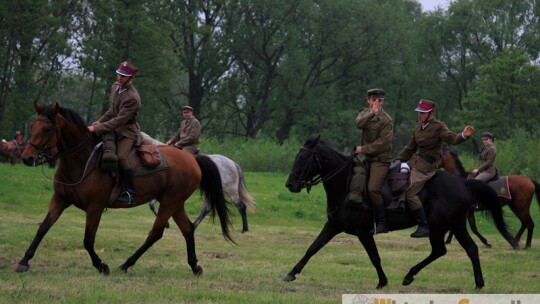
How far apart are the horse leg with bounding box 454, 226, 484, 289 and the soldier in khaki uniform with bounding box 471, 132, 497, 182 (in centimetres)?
845

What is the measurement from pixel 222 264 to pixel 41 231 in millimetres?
3768

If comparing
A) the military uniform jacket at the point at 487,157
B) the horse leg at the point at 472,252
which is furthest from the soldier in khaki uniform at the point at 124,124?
the military uniform jacket at the point at 487,157

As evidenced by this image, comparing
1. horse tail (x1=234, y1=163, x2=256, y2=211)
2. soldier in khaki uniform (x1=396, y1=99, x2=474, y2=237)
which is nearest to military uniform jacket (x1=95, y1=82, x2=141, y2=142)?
soldier in khaki uniform (x1=396, y1=99, x2=474, y2=237)

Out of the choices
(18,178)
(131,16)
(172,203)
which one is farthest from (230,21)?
(172,203)

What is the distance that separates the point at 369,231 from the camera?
494 inches

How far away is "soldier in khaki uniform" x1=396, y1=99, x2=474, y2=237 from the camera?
1255 centimetres

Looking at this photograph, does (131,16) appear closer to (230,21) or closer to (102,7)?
(102,7)

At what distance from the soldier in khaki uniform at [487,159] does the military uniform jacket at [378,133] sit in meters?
9.08

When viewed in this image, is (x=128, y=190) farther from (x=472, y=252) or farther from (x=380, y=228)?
(x=472, y=252)

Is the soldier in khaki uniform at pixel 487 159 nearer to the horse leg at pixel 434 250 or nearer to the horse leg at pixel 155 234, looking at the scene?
the horse leg at pixel 434 250

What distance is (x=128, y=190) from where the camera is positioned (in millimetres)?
12672

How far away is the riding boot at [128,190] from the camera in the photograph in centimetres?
1262

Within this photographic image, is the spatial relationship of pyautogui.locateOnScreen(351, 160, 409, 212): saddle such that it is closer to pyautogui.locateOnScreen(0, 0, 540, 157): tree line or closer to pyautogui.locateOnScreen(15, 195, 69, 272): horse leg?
pyautogui.locateOnScreen(15, 195, 69, 272): horse leg

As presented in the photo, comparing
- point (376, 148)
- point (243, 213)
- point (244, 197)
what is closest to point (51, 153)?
point (376, 148)
